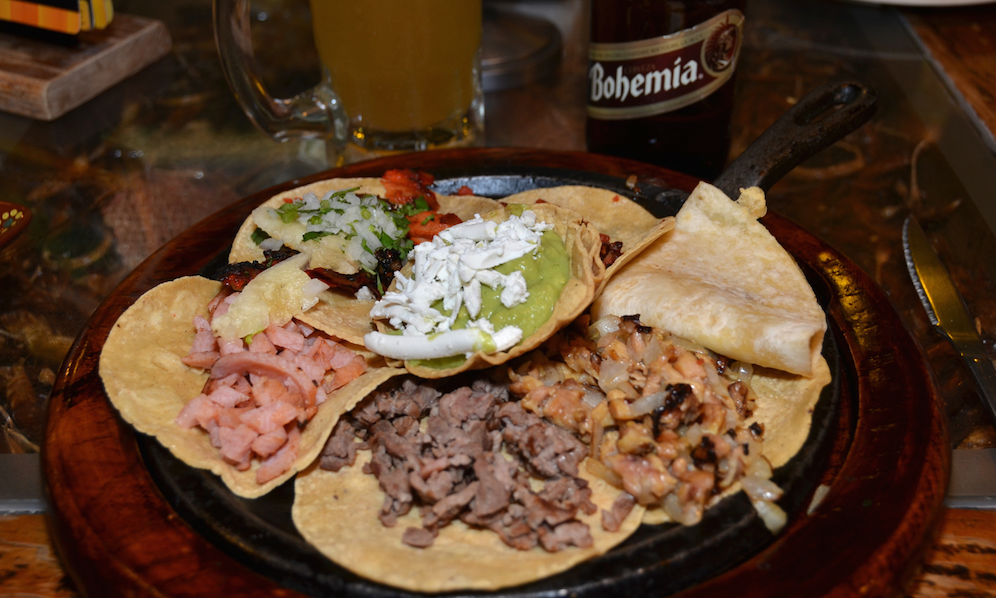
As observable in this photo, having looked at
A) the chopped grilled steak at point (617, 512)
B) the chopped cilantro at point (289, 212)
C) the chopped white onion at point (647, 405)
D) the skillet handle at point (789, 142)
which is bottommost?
the chopped grilled steak at point (617, 512)

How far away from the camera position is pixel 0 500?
90.4 inches

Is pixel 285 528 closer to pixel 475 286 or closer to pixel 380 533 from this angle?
pixel 380 533

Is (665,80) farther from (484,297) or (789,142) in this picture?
(484,297)

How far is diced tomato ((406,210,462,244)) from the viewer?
268 cm

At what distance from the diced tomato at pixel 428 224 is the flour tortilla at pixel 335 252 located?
6.0 inches

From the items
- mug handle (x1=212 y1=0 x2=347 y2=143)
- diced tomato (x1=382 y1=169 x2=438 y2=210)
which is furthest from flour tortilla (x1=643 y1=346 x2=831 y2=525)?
mug handle (x1=212 y1=0 x2=347 y2=143)

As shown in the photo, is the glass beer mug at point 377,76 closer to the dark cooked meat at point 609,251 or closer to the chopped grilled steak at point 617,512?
the dark cooked meat at point 609,251

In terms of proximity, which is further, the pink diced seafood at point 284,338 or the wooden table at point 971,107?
the pink diced seafood at point 284,338

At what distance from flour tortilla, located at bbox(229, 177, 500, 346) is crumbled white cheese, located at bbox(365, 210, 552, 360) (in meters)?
0.13

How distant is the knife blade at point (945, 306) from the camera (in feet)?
8.27

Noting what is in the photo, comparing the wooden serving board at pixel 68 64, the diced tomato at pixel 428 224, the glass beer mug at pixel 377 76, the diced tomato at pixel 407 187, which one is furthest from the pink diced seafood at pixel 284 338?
the wooden serving board at pixel 68 64

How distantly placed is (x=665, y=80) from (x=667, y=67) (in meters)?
0.05

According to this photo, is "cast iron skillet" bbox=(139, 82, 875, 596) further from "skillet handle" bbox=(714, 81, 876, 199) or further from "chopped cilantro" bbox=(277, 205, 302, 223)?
"chopped cilantro" bbox=(277, 205, 302, 223)

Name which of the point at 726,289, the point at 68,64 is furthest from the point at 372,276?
the point at 68,64
